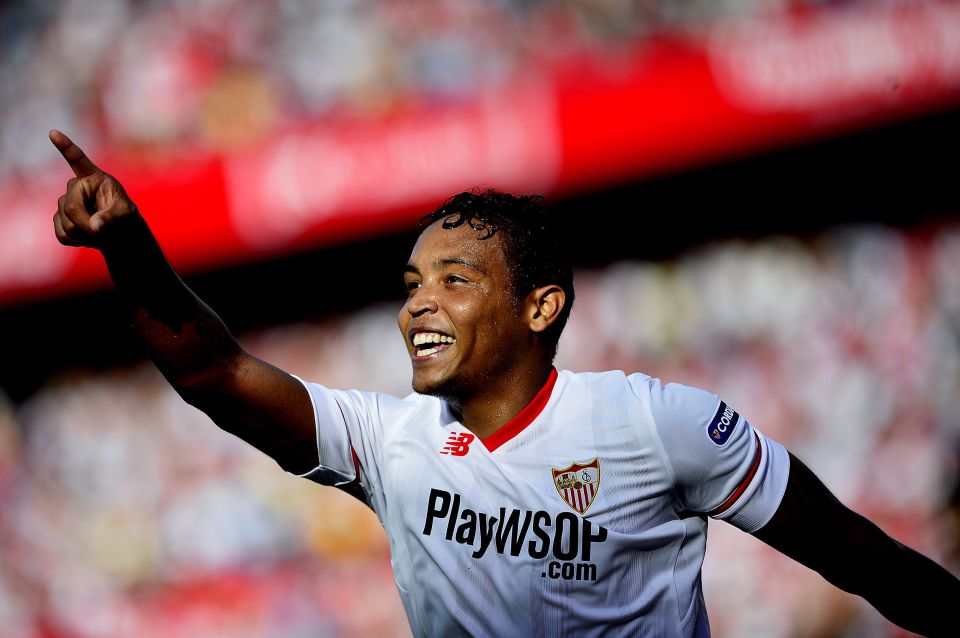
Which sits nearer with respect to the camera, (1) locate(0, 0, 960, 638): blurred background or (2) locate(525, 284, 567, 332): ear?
(2) locate(525, 284, 567, 332): ear

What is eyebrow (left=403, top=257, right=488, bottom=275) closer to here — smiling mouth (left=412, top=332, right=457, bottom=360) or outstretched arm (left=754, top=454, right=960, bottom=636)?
smiling mouth (left=412, top=332, right=457, bottom=360)

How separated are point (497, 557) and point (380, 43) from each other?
436 cm

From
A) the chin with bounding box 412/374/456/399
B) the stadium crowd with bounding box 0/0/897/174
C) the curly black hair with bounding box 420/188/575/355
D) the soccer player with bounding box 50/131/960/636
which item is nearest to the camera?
the soccer player with bounding box 50/131/960/636

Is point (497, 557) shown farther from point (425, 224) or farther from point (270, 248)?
point (270, 248)

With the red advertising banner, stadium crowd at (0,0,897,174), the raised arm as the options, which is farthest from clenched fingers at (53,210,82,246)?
stadium crowd at (0,0,897,174)

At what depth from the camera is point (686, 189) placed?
16.2ft

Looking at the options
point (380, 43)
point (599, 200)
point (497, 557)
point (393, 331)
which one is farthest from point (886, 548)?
point (380, 43)

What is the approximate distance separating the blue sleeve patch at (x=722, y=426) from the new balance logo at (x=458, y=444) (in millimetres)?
510

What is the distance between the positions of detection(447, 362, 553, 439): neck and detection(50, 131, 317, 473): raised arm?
1.13 ft

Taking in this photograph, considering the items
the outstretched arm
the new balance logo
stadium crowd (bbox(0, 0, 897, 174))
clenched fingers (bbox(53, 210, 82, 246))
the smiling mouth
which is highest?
stadium crowd (bbox(0, 0, 897, 174))

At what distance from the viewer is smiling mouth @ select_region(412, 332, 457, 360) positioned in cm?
200

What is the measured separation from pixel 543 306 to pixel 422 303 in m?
0.32

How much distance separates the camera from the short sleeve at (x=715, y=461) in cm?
188

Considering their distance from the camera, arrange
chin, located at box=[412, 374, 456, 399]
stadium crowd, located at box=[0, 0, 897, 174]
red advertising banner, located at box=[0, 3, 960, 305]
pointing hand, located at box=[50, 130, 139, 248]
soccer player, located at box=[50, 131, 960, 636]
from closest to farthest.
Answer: pointing hand, located at box=[50, 130, 139, 248], soccer player, located at box=[50, 131, 960, 636], chin, located at box=[412, 374, 456, 399], red advertising banner, located at box=[0, 3, 960, 305], stadium crowd, located at box=[0, 0, 897, 174]
